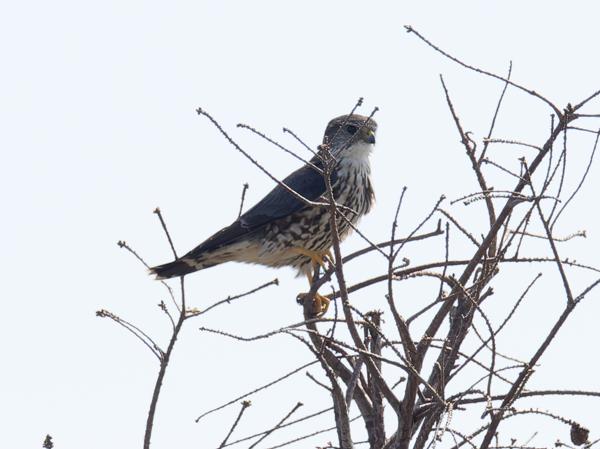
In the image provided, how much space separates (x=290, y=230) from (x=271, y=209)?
25cm

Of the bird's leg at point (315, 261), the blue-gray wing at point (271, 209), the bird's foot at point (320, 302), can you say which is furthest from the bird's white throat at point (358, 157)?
the bird's foot at point (320, 302)

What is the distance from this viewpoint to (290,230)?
655cm

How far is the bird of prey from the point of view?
649cm

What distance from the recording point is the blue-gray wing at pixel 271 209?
658cm

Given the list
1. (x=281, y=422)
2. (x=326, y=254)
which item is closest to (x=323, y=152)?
(x=281, y=422)

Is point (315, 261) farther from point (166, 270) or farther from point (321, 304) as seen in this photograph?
point (166, 270)

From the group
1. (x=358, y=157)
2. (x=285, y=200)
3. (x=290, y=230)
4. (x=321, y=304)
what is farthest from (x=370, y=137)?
(x=321, y=304)

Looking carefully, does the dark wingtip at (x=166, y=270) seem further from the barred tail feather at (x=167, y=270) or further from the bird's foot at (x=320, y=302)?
the bird's foot at (x=320, y=302)

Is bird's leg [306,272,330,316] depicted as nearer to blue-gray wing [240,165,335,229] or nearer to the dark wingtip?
blue-gray wing [240,165,335,229]

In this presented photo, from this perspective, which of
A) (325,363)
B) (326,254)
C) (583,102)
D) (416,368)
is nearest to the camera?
(583,102)

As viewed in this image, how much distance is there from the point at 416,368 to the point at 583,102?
0.96m

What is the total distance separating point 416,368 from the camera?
3279 mm

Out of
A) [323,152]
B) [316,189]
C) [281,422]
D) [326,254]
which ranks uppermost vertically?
[316,189]

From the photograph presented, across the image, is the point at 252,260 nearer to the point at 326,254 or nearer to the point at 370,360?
the point at 326,254
